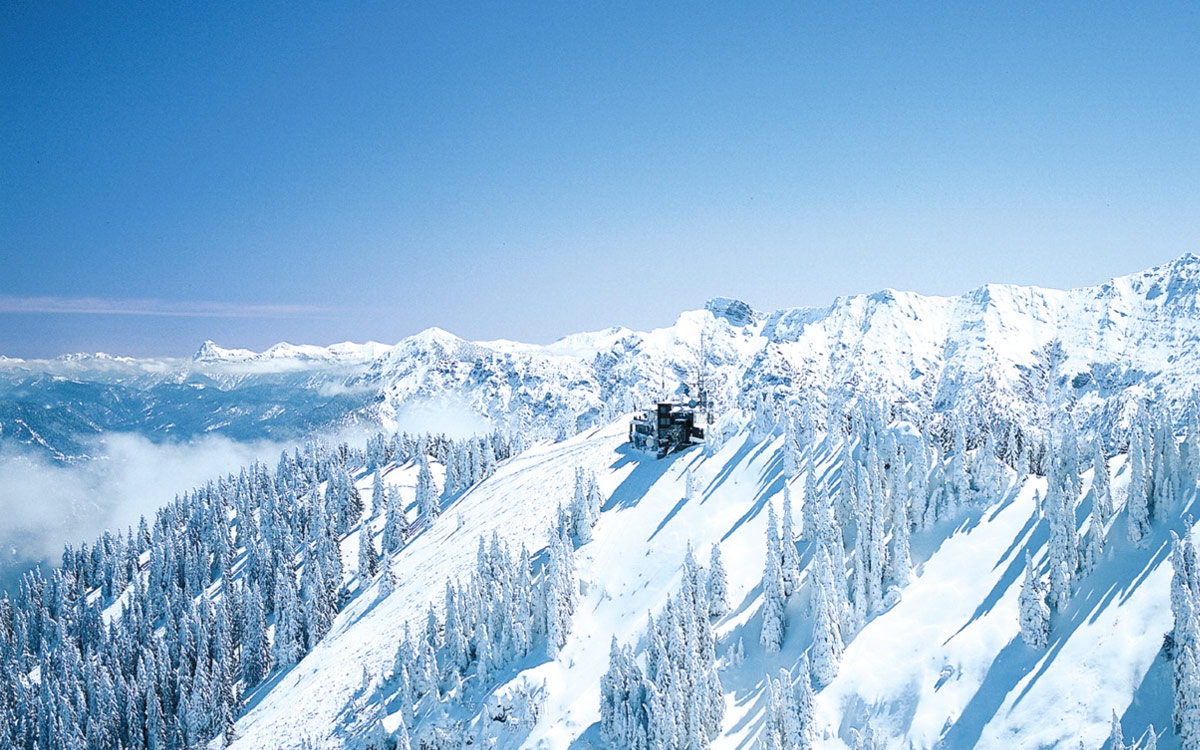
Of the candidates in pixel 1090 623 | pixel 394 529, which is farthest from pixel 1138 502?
pixel 394 529

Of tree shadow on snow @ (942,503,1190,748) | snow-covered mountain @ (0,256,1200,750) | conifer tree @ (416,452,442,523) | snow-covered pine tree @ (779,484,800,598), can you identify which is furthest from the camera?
conifer tree @ (416,452,442,523)

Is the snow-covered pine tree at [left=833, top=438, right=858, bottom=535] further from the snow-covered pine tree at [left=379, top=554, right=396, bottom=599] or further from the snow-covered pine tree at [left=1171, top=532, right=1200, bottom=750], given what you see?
the snow-covered pine tree at [left=379, top=554, right=396, bottom=599]

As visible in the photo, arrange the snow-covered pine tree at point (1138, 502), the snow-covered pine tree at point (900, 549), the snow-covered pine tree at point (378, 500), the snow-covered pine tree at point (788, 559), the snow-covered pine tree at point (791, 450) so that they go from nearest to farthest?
the snow-covered pine tree at point (1138, 502) → the snow-covered pine tree at point (900, 549) → the snow-covered pine tree at point (788, 559) → the snow-covered pine tree at point (791, 450) → the snow-covered pine tree at point (378, 500)

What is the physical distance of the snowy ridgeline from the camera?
39438mm

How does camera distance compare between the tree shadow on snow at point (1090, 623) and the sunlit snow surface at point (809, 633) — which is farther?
the sunlit snow surface at point (809, 633)

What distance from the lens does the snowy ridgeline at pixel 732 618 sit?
39.4m

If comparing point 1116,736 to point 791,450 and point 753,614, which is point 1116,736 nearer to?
point 753,614

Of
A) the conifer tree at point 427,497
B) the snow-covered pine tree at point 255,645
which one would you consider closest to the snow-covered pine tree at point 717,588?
the snow-covered pine tree at point 255,645

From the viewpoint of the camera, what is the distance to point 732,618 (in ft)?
187

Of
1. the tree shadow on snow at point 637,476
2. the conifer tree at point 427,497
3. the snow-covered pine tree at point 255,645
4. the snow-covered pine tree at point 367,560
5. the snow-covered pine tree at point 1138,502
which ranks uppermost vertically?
the snow-covered pine tree at point 1138,502

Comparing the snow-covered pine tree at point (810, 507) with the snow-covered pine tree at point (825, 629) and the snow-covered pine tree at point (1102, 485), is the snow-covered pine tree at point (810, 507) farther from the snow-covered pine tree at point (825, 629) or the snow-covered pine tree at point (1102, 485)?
the snow-covered pine tree at point (1102, 485)

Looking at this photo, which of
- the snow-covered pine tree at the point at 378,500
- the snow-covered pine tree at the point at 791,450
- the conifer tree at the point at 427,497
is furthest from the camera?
the snow-covered pine tree at the point at 378,500

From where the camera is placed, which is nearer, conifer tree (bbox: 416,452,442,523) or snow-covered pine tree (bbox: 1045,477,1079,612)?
snow-covered pine tree (bbox: 1045,477,1079,612)

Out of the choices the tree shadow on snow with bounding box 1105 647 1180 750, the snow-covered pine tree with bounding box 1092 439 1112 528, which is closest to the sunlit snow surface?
the tree shadow on snow with bounding box 1105 647 1180 750
